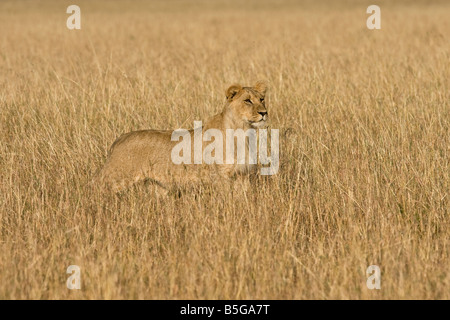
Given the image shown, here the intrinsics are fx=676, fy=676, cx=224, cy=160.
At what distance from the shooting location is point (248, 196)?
18.0 ft

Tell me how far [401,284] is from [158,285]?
146 centimetres

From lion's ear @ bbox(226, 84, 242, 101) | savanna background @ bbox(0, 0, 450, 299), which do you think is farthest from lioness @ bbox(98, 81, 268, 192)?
savanna background @ bbox(0, 0, 450, 299)

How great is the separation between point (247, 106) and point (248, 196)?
0.75 metres

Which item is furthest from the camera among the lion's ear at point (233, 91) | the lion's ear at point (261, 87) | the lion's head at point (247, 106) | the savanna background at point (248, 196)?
the lion's ear at point (261, 87)

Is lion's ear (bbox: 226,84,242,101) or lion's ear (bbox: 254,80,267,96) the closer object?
lion's ear (bbox: 226,84,242,101)

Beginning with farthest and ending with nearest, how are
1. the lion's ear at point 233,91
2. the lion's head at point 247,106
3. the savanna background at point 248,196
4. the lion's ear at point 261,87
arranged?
the lion's ear at point 261,87 → the lion's ear at point 233,91 → the lion's head at point 247,106 → the savanna background at point 248,196

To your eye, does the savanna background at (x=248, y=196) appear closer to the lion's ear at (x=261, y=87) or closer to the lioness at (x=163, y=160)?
the lioness at (x=163, y=160)

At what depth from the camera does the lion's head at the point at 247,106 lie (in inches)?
219

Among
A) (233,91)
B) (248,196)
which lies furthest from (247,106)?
(248,196)

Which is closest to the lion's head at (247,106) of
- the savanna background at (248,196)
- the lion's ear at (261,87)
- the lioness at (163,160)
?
the lioness at (163,160)

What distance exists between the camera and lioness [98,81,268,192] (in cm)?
563

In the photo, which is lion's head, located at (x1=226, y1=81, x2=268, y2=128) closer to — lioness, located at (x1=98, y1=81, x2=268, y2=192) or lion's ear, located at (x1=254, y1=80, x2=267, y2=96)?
lioness, located at (x1=98, y1=81, x2=268, y2=192)

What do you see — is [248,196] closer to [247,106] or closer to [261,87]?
[247,106]

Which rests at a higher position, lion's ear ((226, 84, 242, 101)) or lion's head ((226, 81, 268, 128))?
lion's ear ((226, 84, 242, 101))
